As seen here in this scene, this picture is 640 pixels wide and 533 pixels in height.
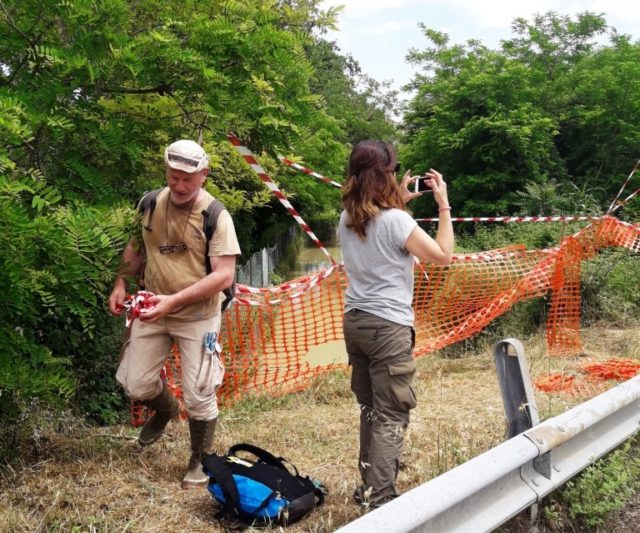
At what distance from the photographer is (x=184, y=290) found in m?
3.60

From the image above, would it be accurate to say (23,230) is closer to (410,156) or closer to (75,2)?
(75,2)

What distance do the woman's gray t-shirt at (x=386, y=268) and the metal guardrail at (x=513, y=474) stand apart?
89 cm

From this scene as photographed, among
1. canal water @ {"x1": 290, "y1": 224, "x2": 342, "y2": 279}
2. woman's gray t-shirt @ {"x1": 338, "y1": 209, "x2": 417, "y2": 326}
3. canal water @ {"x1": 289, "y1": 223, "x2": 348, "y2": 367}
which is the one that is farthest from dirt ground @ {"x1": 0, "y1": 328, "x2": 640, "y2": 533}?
canal water @ {"x1": 290, "y1": 224, "x2": 342, "y2": 279}

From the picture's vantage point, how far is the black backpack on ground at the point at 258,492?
3.11 metres

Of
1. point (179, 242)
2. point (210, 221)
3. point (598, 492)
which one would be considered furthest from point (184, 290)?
point (598, 492)

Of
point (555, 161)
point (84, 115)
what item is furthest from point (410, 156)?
point (84, 115)

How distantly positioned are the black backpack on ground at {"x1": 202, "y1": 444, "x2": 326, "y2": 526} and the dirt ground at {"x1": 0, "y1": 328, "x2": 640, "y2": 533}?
0.27ft

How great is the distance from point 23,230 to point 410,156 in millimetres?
21397

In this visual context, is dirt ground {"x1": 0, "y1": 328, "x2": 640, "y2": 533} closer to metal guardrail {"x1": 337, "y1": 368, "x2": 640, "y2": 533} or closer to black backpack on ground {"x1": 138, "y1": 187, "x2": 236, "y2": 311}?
metal guardrail {"x1": 337, "y1": 368, "x2": 640, "y2": 533}

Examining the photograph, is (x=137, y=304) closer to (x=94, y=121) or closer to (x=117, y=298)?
(x=117, y=298)

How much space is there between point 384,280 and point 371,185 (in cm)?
45

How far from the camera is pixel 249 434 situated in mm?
4582

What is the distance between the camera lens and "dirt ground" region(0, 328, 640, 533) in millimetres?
3178

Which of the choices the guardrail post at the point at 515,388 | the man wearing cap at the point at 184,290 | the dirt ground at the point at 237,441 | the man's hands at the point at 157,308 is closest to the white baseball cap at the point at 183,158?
the man wearing cap at the point at 184,290
